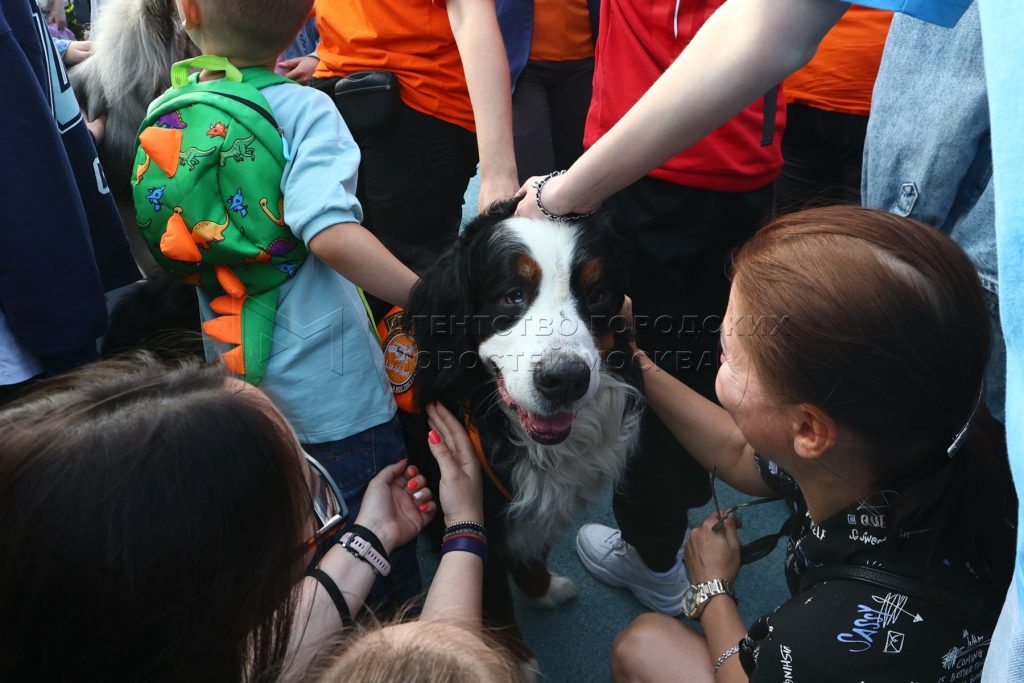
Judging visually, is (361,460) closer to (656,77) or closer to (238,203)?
(238,203)

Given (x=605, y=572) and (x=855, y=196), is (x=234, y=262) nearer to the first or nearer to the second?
(x=605, y=572)

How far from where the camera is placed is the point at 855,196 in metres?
2.42

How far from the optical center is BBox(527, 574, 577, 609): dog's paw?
2258 mm

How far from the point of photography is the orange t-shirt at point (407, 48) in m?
2.08

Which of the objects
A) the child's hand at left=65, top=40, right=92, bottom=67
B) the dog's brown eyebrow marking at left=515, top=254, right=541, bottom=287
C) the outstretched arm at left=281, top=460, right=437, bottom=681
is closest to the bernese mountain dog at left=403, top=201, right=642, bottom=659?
the dog's brown eyebrow marking at left=515, top=254, right=541, bottom=287

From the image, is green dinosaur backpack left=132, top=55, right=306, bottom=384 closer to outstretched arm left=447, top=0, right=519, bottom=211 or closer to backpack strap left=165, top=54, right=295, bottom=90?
backpack strap left=165, top=54, right=295, bottom=90

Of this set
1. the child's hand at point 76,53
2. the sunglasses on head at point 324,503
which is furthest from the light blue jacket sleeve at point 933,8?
the child's hand at point 76,53

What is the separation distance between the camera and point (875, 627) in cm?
109

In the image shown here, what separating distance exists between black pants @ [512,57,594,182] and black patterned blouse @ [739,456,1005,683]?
5.17ft

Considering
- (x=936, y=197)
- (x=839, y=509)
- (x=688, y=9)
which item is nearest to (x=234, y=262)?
(x=688, y=9)

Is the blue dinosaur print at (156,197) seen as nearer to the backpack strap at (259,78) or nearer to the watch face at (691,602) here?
the backpack strap at (259,78)

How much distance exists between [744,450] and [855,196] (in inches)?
48.5

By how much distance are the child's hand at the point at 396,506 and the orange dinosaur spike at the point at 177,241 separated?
62 cm

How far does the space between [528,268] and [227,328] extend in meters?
0.68
